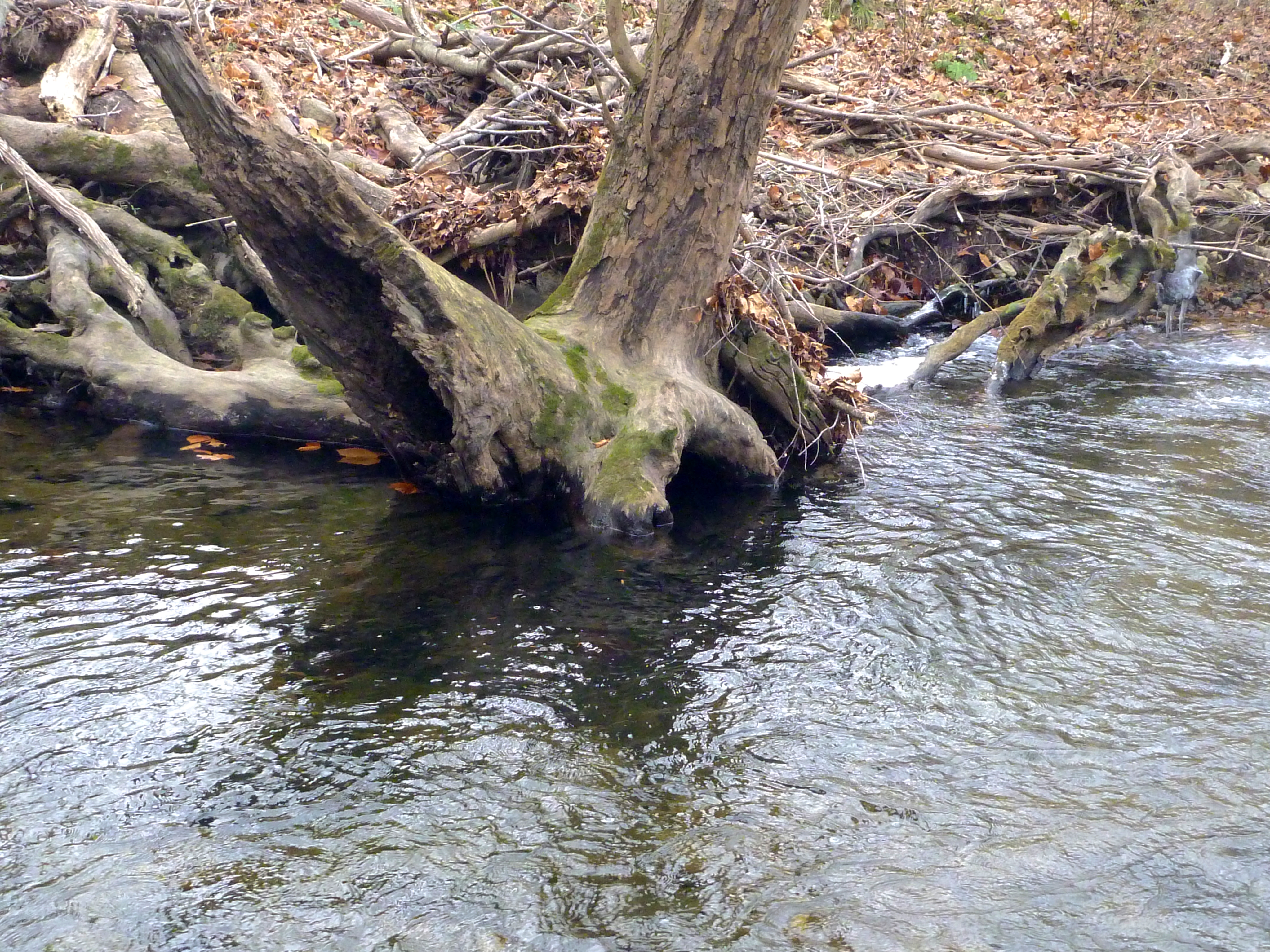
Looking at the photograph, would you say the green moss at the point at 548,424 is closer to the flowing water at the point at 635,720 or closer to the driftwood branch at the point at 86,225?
the flowing water at the point at 635,720

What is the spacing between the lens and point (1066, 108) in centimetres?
1404

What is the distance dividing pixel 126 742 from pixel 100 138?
21.3 feet

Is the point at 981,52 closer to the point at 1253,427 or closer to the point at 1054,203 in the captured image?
the point at 1054,203

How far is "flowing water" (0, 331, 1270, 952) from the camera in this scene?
9.27ft

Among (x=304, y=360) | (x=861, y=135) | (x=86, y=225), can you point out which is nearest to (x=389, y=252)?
(x=304, y=360)

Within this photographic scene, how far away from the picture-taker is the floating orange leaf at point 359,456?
675 cm

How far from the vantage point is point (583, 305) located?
6328mm

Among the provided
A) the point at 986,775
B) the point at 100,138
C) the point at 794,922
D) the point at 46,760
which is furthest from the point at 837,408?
the point at 100,138

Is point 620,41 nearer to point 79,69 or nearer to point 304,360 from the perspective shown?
point 304,360

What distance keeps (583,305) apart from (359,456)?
1.87 m

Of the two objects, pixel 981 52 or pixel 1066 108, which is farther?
pixel 981 52

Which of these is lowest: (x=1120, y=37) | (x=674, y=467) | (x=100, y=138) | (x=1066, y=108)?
(x=674, y=467)

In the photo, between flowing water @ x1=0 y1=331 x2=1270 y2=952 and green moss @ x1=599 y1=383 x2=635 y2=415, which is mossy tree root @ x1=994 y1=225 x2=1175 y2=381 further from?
green moss @ x1=599 y1=383 x2=635 y2=415

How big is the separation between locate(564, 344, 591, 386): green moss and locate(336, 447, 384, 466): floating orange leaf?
1.62 m
